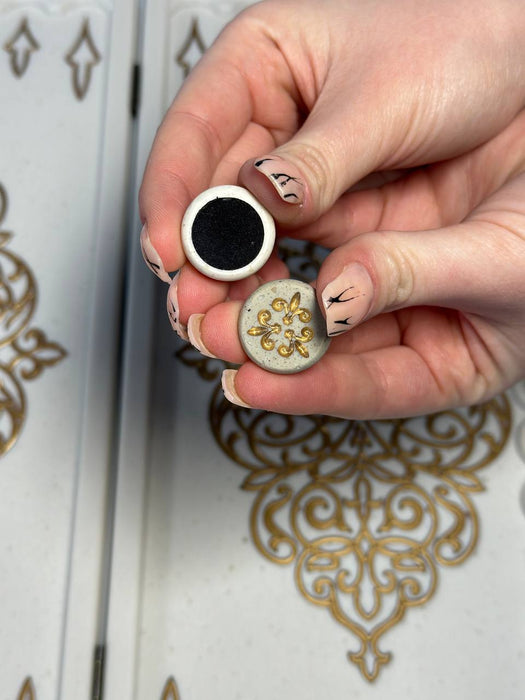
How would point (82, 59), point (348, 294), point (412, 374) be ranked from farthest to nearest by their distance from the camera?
point (82, 59) < point (412, 374) < point (348, 294)

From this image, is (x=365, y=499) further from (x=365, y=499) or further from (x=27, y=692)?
(x=27, y=692)

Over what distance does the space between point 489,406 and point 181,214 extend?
397 mm

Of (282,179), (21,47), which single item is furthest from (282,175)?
(21,47)

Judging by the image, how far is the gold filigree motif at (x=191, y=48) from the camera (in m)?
0.87

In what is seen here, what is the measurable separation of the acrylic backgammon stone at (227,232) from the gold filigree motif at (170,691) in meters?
0.38

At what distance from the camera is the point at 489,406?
74 centimetres

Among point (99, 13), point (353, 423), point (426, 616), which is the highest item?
point (99, 13)

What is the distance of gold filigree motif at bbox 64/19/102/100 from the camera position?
2.82 feet

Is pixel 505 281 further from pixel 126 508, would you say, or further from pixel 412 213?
pixel 126 508

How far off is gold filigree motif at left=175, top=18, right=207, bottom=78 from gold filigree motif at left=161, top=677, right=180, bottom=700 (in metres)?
0.66

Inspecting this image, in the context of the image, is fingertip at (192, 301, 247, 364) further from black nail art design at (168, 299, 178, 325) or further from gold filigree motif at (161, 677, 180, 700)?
gold filigree motif at (161, 677, 180, 700)

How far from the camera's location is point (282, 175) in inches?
18.5

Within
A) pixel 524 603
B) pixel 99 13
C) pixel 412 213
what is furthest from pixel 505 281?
pixel 99 13

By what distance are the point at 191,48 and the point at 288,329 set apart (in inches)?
20.4
